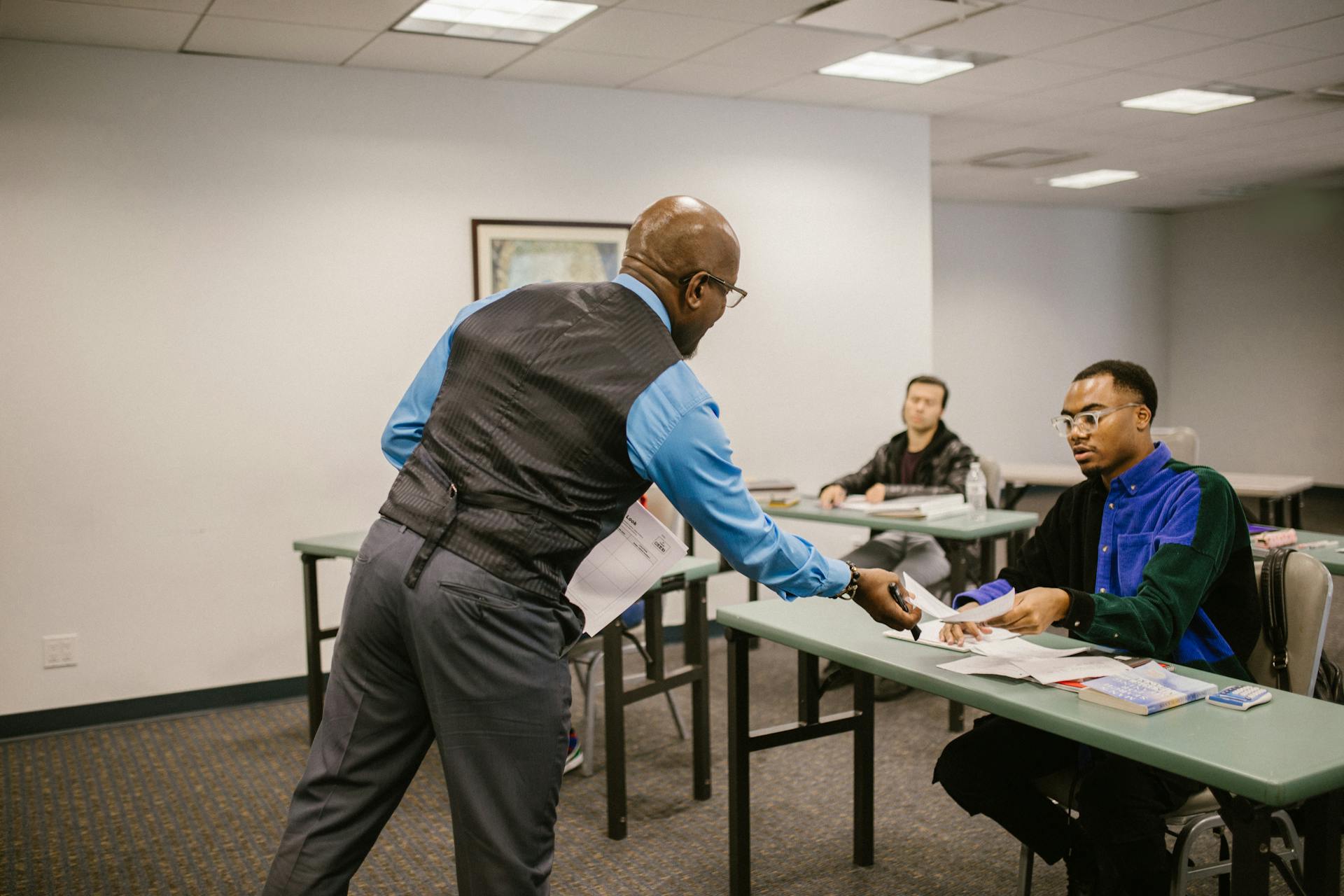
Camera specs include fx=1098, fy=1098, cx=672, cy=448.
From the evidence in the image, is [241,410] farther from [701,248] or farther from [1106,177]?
[1106,177]

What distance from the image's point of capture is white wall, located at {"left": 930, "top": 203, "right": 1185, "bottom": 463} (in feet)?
32.4

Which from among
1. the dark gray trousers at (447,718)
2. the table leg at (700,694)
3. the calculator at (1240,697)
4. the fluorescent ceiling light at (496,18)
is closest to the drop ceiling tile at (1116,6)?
the fluorescent ceiling light at (496,18)

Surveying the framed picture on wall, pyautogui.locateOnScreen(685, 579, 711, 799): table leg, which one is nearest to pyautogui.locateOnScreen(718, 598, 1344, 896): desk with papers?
pyautogui.locateOnScreen(685, 579, 711, 799): table leg

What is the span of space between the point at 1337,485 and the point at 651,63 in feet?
26.8

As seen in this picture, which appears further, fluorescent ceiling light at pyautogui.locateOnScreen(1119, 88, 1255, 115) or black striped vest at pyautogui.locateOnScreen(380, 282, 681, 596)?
fluorescent ceiling light at pyautogui.locateOnScreen(1119, 88, 1255, 115)

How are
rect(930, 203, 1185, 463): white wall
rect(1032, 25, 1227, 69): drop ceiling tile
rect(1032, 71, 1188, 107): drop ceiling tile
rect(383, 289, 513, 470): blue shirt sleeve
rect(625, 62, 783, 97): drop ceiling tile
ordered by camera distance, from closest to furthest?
rect(383, 289, 513, 470): blue shirt sleeve
rect(1032, 25, 1227, 69): drop ceiling tile
rect(625, 62, 783, 97): drop ceiling tile
rect(1032, 71, 1188, 107): drop ceiling tile
rect(930, 203, 1185, 463): white wall

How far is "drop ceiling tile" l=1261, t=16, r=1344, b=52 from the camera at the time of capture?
177 inches

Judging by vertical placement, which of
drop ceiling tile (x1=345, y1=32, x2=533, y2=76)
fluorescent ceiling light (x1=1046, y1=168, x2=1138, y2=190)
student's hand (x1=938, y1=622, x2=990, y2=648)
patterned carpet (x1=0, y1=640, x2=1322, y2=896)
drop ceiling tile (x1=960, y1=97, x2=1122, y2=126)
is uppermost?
fluorescent ceiling light (x1=1046, y1=168, x2=1138, y2=190)

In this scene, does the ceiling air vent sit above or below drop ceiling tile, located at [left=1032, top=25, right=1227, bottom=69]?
above

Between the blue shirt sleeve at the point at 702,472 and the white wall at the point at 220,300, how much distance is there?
325 cm

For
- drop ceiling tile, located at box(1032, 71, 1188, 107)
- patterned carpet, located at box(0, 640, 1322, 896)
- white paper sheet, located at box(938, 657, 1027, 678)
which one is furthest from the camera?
drop ceiling tile, located at box(1032, 71, 1188, 107)

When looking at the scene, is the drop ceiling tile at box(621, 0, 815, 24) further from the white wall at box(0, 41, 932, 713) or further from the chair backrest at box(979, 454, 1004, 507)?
the chair backrest at box(979, 454, 1004, 507)

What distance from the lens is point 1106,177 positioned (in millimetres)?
8586

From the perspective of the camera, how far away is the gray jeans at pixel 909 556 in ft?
15.0
